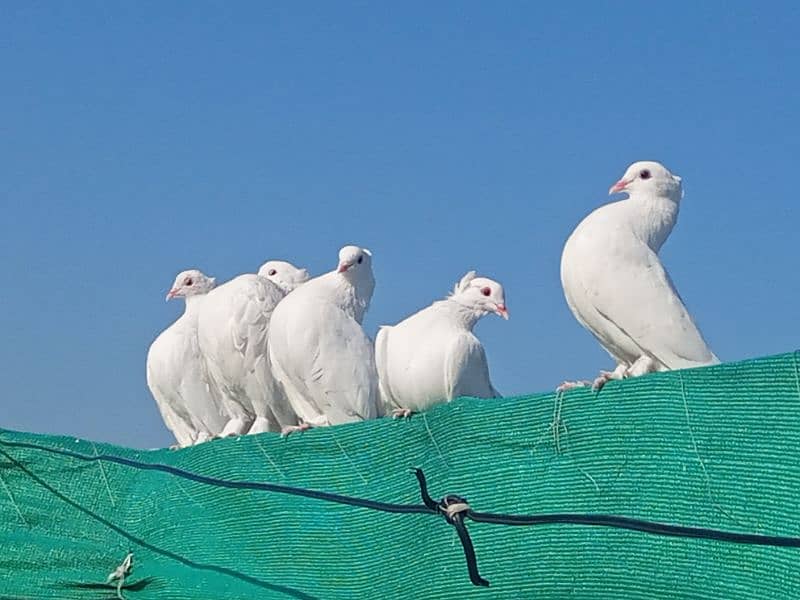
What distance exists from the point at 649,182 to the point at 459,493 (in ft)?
9.92

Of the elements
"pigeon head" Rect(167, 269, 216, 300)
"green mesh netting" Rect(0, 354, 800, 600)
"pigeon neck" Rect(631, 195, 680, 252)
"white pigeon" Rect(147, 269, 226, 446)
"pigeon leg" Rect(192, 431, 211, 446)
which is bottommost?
"green mesh netting" Rect(0, 354, 800, 600)

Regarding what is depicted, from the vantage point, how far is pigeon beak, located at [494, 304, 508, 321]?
333 inches

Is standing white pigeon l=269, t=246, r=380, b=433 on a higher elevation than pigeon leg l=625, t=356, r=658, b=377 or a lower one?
higher

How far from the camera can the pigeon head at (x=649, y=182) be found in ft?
22.6

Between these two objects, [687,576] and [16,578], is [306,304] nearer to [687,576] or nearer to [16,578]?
[16,578]

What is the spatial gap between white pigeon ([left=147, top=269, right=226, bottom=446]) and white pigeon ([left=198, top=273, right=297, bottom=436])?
0.76 metres

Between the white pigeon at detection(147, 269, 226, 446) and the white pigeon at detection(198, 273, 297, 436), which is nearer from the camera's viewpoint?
the white pigeon at detection(198, 273, 297, 436)

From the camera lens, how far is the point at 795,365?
3.32 meters

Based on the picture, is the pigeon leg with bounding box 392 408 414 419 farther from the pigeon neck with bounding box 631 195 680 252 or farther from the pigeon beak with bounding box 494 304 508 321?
the pigeon beak with bounding box 494 304 508 321

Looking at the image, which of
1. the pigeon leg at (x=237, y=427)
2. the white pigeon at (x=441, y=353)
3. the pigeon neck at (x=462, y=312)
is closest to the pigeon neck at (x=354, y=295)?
the white pigeon at (x=441, y=353)

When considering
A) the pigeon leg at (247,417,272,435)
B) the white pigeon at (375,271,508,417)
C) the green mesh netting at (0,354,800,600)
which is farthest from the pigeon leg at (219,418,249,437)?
the green mesh netting at (0,354,800,600)

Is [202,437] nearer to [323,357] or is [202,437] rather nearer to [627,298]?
[323,357]

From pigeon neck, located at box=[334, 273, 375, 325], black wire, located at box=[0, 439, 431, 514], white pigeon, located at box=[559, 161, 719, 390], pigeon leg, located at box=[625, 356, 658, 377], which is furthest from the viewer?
pigeon neck, located at box=[334, 273, 375, 325]

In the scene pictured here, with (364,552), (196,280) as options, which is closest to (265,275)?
(196,280)
